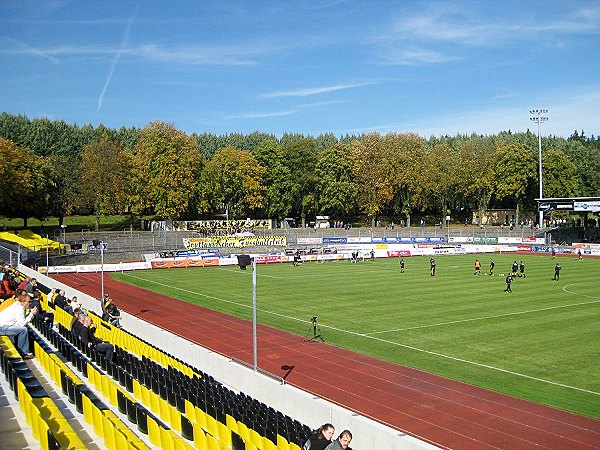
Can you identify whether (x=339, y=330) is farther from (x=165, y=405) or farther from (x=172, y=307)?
(x=165, y=405)

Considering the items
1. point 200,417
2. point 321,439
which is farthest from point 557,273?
point 321,439

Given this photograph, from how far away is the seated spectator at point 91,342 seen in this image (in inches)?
690

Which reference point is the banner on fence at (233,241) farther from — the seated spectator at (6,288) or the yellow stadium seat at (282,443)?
the yellow stadium seat at (282,443)

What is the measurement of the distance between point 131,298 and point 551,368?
2837 centimetres

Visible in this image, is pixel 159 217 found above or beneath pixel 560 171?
beneath

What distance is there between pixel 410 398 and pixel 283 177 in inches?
3220

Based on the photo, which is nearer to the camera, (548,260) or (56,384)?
(56,384)

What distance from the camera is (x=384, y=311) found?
35.8 meters

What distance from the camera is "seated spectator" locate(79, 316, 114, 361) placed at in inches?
690

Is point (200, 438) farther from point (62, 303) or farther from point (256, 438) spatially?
point (62, 303)

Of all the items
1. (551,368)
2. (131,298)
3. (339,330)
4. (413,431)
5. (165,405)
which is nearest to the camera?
(165,405)

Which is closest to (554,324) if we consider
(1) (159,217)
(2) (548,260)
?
(2) (548,260)

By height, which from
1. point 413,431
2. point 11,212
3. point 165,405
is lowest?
point 413,431

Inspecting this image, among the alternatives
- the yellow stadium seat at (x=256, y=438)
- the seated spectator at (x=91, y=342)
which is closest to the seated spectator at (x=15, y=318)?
the seated spectator at (x=91, y=342)
